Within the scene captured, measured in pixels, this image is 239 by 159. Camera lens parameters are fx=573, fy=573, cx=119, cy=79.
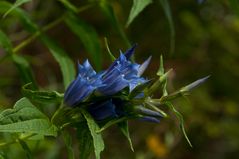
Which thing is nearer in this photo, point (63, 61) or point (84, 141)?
point (84, 141)

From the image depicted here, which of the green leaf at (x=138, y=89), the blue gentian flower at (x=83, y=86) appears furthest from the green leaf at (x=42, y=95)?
the green leaf at (x=138, y=89)

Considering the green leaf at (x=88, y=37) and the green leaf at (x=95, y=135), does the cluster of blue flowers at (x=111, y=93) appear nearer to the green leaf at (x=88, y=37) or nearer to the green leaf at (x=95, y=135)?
the green leaf at (x=95, y=135)

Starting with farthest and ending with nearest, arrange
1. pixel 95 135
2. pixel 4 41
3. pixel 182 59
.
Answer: pixel 182 59 → pixel 4 41 → pixel 95 135

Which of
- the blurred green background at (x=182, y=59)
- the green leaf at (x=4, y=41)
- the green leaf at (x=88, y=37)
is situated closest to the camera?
the green leaf at (x=4, y=41)

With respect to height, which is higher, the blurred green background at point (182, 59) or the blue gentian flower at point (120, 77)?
the blue gentian flower at point (120, 77)

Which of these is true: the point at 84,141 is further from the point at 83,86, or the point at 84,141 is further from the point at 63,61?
the point at 63,61

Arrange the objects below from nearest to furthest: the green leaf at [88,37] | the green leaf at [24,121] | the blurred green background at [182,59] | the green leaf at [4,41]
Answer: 1. the green leaf at [24,121]
2. the green leaf at [4,41]
3. the green leaf at [88,37]
4. the blurred green background at [182,59]

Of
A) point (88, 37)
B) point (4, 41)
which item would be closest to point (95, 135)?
point (4, 41)

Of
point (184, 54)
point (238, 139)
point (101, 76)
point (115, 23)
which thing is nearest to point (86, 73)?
point (101, 76)
